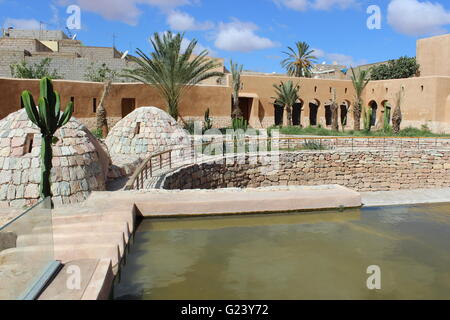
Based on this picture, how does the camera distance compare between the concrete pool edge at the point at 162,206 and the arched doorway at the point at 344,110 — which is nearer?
the concrete pool edge at the point at 162,206

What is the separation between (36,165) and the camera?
805 cm

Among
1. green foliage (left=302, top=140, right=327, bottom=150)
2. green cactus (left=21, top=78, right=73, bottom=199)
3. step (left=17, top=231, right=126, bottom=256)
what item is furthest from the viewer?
green foliage (left=302, top=140, right=327, bottom=150)

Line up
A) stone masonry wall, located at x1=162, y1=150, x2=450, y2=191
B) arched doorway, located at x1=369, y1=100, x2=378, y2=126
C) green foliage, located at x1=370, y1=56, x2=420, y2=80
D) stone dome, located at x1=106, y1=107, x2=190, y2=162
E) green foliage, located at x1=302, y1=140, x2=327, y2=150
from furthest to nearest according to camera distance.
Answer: green foliage, located at x1=370, y1=56, x2=420, y2=80 → arched doorway, located at x1=369, y1=100, x2=378, y2=126 → green foliage, located at x1=302, y1=140, x2=327, y2=150 → stone masonry wall, located at x1=162, y1=150, x2=450, y2=191 → stone dome, located at x1=106, y1=107, x2=190, y2=162

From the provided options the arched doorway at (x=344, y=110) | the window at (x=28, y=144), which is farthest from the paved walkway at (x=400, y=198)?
the arched doorway at (x=344, y=110)

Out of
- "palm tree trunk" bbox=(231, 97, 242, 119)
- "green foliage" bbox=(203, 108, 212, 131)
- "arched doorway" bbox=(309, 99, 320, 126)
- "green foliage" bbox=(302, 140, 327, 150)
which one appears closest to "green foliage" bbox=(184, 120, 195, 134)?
"green foliage" bbox=(203, 108, 212, 131)

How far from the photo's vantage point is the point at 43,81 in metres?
7.40

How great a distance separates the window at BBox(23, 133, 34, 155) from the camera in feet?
27.1

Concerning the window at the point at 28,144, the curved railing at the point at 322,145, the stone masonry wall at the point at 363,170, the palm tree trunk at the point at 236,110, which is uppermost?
→ the palm tree trunk at the point at 236,110

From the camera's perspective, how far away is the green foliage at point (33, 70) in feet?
83.2

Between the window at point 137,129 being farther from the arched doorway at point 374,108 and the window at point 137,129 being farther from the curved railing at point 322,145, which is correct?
the arched doorway at point 374,108

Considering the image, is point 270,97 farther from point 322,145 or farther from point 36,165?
point 36,165

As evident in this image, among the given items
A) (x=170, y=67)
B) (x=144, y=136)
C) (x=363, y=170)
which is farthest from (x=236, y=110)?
(x=144, y=136)

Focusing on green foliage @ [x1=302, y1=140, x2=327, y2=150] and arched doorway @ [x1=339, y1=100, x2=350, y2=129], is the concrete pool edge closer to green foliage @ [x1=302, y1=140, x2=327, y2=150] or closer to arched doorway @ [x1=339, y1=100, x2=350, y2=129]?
green foliage @ [x1=302, y1=140, x2=327, y2=150]

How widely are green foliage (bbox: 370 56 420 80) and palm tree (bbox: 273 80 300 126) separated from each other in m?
12.2
